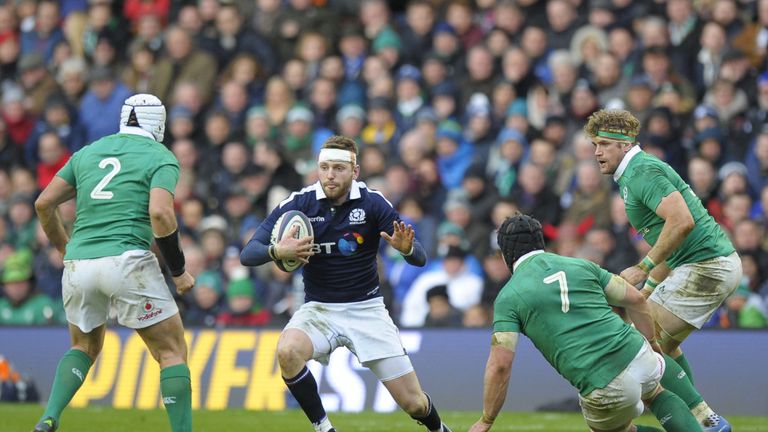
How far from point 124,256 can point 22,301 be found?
8.40 meters

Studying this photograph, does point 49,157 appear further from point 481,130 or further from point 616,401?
point 616,401

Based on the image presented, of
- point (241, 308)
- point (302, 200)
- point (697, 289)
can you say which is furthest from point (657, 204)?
point (241, 308)

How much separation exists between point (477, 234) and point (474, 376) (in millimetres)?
2534

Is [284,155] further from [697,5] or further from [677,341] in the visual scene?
[677,341]

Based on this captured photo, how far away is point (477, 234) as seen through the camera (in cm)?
1711

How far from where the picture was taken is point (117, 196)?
1020cm

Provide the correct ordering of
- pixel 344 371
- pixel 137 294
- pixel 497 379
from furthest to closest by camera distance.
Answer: pixel 344 371, pixel 137 294, pixel 497 379

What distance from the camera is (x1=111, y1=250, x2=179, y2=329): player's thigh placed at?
10.0 metres

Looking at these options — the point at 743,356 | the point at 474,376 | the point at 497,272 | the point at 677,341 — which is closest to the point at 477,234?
the point at 497,272

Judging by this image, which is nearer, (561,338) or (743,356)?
(561,338)

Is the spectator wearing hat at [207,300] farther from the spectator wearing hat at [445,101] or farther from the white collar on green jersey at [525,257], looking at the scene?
the white collar on green jersey at [525,257]

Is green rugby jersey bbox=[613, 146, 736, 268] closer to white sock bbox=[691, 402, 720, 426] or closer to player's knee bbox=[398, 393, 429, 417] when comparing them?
white sock bbox=[691, 402, 720, 426]

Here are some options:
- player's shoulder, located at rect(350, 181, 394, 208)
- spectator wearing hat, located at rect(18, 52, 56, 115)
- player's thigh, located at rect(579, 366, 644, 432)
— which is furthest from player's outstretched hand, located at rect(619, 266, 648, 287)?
spectator wearing hat, located at rect(18, 52, 56, 115)

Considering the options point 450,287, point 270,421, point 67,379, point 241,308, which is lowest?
point 270,421
